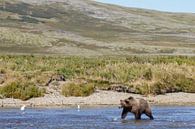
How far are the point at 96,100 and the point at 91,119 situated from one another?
8258 mm

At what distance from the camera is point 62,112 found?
31.8 m

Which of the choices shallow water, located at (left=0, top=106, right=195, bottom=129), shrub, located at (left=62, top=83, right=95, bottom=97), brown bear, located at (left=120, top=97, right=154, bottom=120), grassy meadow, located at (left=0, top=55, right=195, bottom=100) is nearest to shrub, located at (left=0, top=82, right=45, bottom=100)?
grassy meadow, located at (left=0, top=55, right=195, bottom=100)

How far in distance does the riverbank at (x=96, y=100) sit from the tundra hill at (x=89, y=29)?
53258 mm

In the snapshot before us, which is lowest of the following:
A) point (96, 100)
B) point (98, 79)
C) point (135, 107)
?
point (96, 100)

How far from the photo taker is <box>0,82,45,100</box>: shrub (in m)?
36.9

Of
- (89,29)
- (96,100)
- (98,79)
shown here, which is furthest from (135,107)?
(89,29)

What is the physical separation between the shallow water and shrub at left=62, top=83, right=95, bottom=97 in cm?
411

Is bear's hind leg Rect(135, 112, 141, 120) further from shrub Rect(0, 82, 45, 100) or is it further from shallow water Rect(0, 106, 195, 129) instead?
shrub Rect(0, 82, 45, 100)

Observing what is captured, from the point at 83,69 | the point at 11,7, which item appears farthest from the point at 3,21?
the point at 83,69

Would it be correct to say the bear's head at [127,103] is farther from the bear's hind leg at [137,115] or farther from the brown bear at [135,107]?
the bear's hind leg at [137,115]

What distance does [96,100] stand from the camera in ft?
122

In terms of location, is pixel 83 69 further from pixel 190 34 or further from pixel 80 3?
pixel 80 3

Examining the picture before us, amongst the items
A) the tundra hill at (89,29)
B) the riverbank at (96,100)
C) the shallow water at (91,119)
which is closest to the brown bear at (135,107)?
the shallow water at (91,119)

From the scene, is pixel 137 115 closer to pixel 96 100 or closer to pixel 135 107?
pixel 135 107
